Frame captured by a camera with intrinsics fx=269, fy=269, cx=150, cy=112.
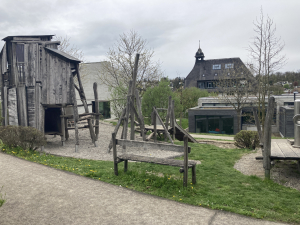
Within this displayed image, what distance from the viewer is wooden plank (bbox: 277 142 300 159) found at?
610cm

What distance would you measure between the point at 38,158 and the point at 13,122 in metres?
4.50

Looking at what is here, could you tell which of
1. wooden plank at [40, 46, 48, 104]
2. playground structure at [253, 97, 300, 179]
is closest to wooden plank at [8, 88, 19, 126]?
wooden plank at [40, 46, 48, 104]

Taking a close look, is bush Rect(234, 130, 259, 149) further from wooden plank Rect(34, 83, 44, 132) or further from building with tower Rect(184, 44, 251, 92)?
building with tower Rect(184, 44, 251, 92)

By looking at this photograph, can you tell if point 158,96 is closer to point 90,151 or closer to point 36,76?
point 90,151

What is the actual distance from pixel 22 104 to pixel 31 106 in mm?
434

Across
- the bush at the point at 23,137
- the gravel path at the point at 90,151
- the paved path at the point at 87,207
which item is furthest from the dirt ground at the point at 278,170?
the bush at the point at 23,137

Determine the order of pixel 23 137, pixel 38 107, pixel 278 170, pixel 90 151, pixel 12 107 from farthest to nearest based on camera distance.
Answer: pixel 12 107 → pixel 38 107 → pixel 90 151 → pixel 23 137 → pixel 278 170

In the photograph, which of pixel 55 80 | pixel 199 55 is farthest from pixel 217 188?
pixel 199 55

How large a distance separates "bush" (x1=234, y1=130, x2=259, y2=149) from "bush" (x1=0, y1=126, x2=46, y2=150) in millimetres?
8165

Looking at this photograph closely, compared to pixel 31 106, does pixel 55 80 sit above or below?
above

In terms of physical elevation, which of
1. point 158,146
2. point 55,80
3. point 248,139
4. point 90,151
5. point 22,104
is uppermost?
point 55,80

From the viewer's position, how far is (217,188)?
588 cm

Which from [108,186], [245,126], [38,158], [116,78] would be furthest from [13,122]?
[245,126]

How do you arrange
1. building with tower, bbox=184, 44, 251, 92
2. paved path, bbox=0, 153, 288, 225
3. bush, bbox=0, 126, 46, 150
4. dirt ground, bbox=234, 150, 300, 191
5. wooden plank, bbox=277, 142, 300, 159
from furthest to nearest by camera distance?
building with tower, bbox=184, 44, 251, 92
bush, bbox=0, 126, 46, 150
dirt ground, bbox=234, 150, 300, 191
wooden plank, bbox=277, 142, 300, 159
paved path, bbox=0, 153, 288, 225
